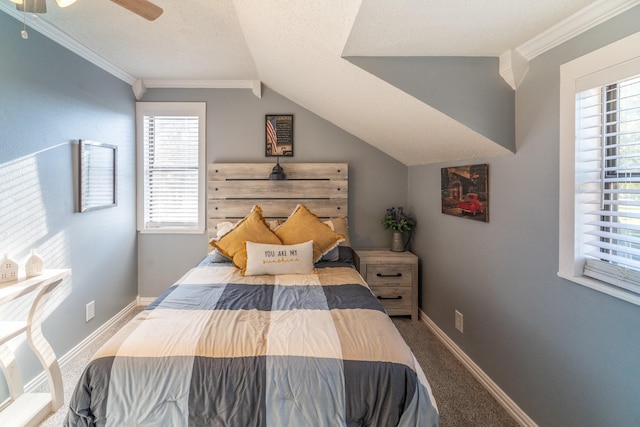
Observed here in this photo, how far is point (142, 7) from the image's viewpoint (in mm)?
1480

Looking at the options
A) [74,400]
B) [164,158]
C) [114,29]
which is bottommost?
[74,400]

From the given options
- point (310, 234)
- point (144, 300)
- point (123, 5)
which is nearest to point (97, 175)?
point (144, 300)

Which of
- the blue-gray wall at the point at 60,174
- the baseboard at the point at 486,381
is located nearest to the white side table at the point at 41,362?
the blue-gray wall at the point at 60,174

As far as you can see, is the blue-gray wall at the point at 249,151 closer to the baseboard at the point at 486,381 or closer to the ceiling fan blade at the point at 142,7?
the baseboard at the point at 486,381

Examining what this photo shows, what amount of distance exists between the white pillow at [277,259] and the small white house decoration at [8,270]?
1293mm

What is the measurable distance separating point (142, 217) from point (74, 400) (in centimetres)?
247

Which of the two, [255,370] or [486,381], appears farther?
[486,381]

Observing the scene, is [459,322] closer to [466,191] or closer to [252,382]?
[466,191]

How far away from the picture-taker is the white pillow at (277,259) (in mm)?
2365

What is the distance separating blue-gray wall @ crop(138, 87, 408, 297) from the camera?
11.2ft

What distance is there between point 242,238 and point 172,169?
1449 millimetres

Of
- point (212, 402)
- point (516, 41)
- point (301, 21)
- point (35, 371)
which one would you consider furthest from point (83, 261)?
point (516, 41)

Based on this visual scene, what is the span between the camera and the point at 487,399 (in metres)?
2.03

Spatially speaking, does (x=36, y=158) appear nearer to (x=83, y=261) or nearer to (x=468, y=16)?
(x=83, y=261)
